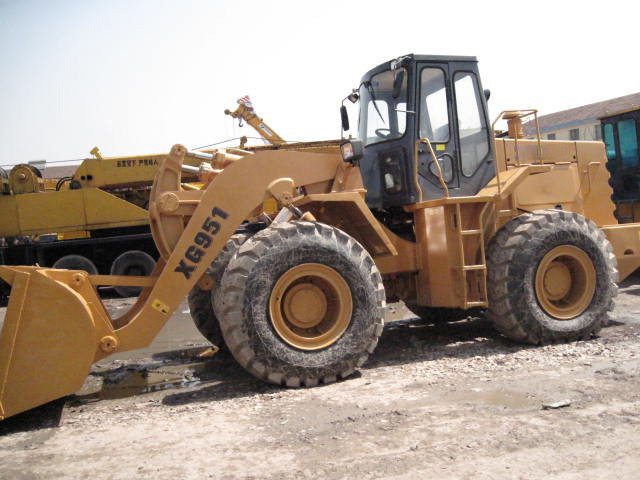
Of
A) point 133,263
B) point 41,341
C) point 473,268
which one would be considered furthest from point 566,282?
point 133,263

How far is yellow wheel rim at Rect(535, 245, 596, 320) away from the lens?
5641mm

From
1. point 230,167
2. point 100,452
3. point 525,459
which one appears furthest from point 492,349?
point 100,452

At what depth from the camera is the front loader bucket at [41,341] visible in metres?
4.02

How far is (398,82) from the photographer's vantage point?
5.82 metres

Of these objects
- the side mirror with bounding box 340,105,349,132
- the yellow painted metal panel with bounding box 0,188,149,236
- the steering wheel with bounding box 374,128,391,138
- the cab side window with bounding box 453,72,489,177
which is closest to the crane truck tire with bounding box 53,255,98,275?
the yellow painted metal panel with bounding box 0,188,149,236

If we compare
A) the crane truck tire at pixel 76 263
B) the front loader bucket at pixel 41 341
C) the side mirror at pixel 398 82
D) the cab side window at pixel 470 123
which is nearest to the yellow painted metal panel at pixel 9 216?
the crane truck tire at pixel 76 263

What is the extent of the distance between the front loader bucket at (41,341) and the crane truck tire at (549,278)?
12.0 ft

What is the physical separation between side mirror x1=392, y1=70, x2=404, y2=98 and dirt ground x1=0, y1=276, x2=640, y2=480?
8.60 ft

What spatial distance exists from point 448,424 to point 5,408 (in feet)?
9.82

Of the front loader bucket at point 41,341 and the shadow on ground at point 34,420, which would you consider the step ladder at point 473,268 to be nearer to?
the front loader bucket at point 41,341

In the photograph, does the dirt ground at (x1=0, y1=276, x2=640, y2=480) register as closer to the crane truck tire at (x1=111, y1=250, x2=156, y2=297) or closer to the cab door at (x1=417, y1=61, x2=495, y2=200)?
the cab door at (x1=417, y1=61, x2=495, y2=200)

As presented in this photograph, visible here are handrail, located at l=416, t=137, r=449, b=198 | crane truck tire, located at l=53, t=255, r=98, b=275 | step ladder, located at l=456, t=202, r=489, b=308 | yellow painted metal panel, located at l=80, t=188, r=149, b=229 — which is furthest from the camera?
yellow painted metal panel, located at l=80, t=188, r=149, b=229

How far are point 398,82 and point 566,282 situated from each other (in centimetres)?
264

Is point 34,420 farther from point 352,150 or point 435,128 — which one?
point 435,128
